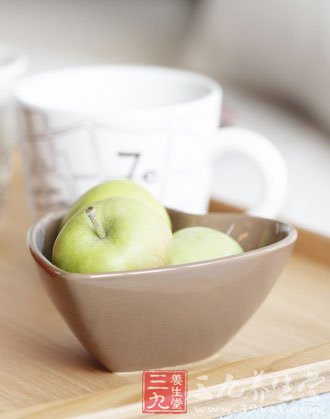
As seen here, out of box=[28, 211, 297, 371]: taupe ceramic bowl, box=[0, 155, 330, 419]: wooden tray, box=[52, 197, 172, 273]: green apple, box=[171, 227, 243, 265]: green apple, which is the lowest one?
box=[0, 155, 330, 419]: wooden tray

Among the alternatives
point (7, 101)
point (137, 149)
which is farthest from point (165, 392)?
point (7, 101)

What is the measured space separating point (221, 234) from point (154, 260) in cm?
6

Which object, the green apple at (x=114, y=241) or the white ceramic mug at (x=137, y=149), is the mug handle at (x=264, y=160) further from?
the green apple at (x=114, y=241)

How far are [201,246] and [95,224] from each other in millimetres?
70

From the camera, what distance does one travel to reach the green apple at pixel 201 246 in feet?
1.66

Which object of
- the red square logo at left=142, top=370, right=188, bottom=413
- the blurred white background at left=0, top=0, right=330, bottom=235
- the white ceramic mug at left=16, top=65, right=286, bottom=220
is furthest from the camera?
the blurred white background at left=0, top=0, right=330, bottom=235

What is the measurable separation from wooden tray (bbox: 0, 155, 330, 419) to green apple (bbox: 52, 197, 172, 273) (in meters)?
0.07

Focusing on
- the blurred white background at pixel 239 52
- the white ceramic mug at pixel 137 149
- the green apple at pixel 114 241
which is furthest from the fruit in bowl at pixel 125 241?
the blurred white background at pixel 239 52

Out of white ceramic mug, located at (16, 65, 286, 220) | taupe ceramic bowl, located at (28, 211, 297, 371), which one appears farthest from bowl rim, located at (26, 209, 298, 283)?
white ceramic mug, located at (16, 65, 286, 220)

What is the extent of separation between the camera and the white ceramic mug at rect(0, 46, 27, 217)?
713mm

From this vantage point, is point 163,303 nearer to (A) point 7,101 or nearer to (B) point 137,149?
(B) point 137,149

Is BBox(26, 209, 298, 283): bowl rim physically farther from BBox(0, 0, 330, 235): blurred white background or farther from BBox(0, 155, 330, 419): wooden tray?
BBox(0, 0, 330, 235): blurred white background

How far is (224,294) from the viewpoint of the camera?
0.49 meters

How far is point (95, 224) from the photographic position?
480 millimetres
